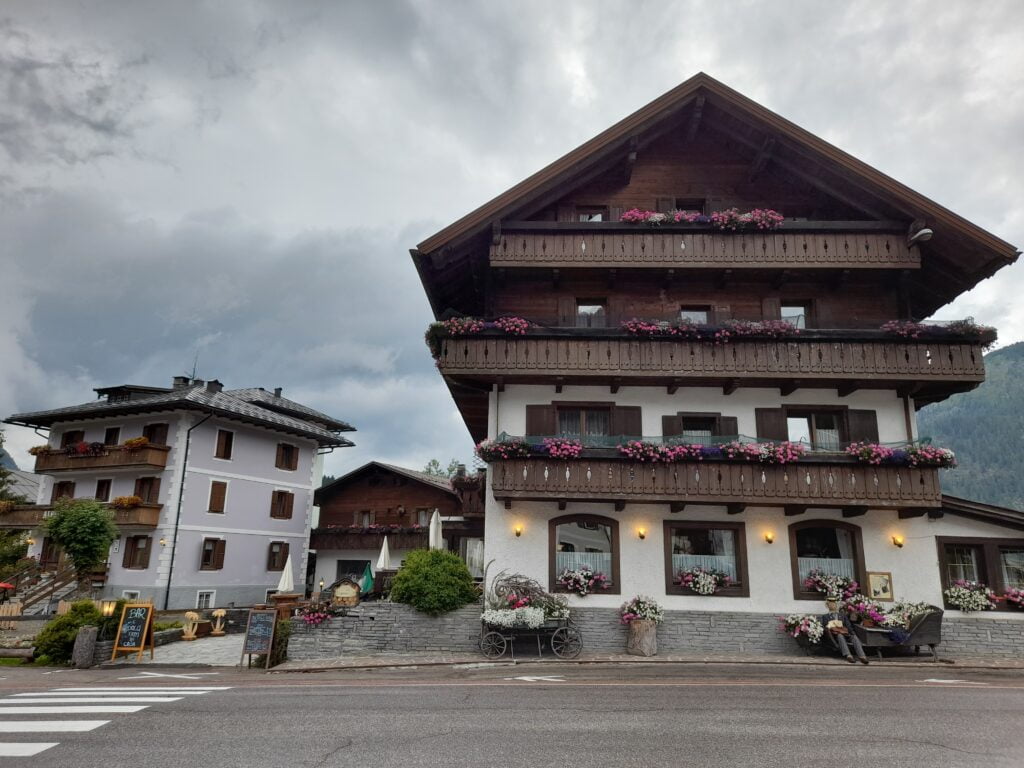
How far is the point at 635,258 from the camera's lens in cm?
1820

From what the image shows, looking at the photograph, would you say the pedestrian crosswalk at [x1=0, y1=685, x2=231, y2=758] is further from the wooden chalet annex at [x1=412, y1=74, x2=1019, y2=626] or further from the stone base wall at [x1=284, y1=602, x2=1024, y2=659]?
the wooden chalet annex at [x1=412, y1=74, x2=1019, y2=626]

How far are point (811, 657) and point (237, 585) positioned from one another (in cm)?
2551

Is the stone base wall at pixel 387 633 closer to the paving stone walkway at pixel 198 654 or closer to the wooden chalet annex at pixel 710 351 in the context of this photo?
the paving stone walkway at pixel 198 654

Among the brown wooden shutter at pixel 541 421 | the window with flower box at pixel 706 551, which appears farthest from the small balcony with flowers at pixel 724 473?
the brown wooden shutter at pixel 541 421

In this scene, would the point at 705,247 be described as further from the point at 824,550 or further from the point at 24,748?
the point at 24,748

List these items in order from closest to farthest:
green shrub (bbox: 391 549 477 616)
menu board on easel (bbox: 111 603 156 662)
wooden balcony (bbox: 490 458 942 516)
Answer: wooden balcony (bbox: 490 458 942 516), green shrub (bbox: 391 549 477 616), menu board on easel (bbox: 111 603 156 662)

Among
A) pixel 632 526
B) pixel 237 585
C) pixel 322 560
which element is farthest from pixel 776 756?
pixel 322 560

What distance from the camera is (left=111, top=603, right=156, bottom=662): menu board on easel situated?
16.4 meters

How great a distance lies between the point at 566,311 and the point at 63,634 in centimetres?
1575

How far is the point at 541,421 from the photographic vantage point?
59.9 ft

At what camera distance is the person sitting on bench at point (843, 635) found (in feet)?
48.2

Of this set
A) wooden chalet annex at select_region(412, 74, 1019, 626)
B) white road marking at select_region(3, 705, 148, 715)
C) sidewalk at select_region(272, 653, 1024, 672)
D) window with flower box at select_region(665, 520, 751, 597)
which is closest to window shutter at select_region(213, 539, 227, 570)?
sidewalk at select_region(272, 653, 1024, 672)

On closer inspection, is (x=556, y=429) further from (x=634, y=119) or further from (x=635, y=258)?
(x=634, y=119)

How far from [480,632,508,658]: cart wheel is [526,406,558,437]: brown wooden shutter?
5.38 m
